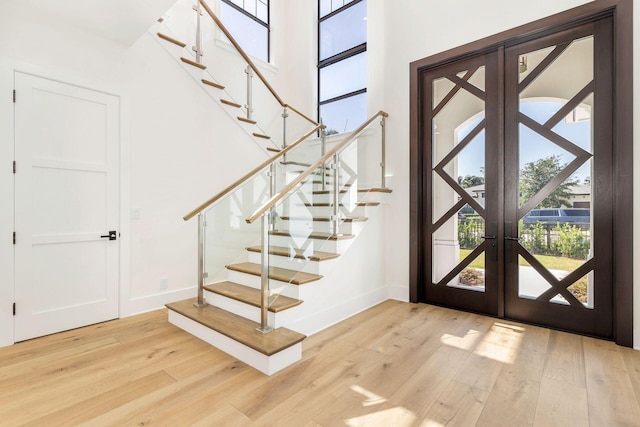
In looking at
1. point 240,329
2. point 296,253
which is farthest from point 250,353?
point 296,253

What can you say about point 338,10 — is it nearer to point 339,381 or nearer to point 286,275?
point 286,275

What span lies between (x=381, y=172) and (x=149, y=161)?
2863mm

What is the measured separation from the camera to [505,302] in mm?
3293

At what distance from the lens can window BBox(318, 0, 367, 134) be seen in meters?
5.19

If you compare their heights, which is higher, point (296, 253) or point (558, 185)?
point (558, 185)

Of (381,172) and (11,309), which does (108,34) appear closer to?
(11,309)

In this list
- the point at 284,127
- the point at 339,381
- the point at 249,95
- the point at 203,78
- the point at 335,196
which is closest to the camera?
the point at 339,381

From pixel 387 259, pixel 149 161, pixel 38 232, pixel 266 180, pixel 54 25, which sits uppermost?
pixel 54 25

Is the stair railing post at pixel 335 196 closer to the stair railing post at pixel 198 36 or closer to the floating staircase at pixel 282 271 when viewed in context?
the floating staircase at pixel 282 271

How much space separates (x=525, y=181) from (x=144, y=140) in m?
4.19

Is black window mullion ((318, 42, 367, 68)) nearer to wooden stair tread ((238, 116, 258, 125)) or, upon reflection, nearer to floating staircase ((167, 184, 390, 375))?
wooden stair tread ((238, 116, 258, 125))

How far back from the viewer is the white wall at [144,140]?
271cm

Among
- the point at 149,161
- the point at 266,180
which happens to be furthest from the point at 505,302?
the point at 149,161

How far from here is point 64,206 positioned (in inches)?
118
